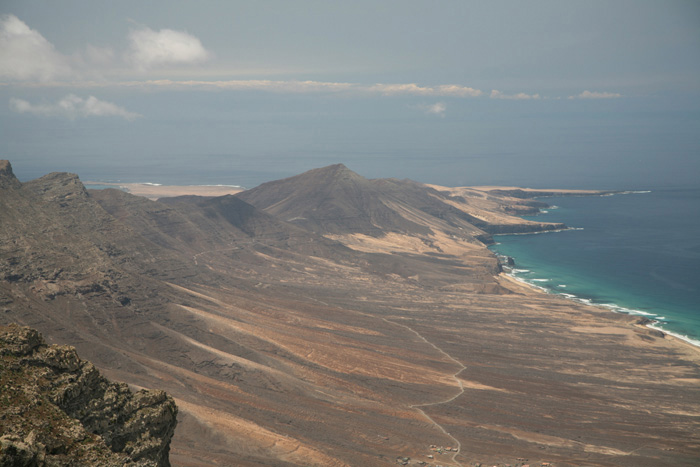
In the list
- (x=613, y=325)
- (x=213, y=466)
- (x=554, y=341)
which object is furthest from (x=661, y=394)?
(x=213, y=466)

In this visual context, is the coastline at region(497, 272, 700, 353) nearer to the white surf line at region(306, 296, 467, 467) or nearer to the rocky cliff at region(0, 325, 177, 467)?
the white surf line at region(306, 296, 467, 467)

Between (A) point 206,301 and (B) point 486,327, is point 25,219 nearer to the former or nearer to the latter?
(A) point 206,301

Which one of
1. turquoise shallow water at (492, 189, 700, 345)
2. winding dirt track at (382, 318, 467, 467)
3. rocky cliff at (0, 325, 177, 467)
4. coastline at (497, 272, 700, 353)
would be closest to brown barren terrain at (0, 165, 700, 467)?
winding dirt track at (382, 318, 467, 467)

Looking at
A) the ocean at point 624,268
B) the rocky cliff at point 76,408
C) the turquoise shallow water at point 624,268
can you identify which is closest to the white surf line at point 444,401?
the rocky cliff at point 76,408

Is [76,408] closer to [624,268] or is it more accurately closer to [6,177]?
[6,177]

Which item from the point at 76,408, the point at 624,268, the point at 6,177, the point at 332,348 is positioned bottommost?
the point at 332,348

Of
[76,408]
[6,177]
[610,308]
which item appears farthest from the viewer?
[610,308]

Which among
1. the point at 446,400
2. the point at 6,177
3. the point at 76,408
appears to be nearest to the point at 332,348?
the point at 446,400
